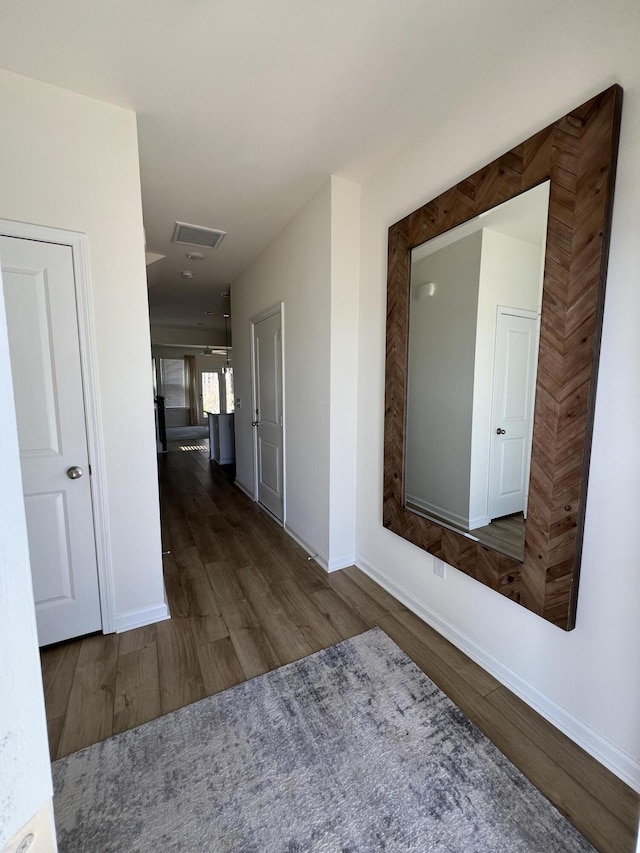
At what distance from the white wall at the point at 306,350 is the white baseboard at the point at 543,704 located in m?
0.92

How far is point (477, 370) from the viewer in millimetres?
1807

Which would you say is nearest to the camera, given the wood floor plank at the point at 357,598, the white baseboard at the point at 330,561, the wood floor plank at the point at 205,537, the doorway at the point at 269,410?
the wood floor plank at the point at 357,598

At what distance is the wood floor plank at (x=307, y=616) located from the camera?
196cm

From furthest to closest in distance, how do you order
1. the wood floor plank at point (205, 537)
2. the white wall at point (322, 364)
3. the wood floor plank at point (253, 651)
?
the wood floor plank at point (205, 537), the white wall at point (322, 364), the wood floor plank at point (253, 651)

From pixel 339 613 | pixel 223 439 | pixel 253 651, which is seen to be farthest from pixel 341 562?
pixel 223 439

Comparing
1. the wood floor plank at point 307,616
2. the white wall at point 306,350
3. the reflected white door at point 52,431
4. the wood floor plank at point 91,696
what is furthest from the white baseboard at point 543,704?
the reflected white door at point 52,431

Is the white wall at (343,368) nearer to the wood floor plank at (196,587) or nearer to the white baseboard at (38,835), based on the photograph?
the wood floor plank at (196,587)

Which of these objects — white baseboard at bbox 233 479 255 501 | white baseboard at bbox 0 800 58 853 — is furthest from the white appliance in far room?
white baseboard at bbox 0 800 58 853

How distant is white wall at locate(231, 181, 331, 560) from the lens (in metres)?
2.56

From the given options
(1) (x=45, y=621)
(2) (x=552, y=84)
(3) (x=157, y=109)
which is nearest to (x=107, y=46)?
(3) (x=157, y=109)

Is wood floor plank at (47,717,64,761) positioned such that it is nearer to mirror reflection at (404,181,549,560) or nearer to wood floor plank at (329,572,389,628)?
wood floor plank at (329,572,389,628)

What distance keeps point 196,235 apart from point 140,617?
9.91 feet

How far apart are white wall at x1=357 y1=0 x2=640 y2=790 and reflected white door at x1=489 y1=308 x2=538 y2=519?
10.0 inches

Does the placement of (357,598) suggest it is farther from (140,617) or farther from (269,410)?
(269,410)
